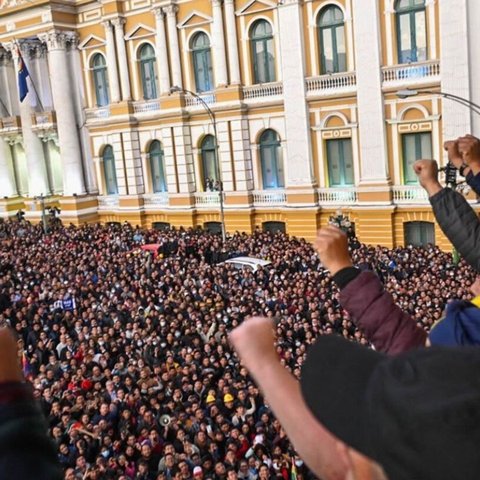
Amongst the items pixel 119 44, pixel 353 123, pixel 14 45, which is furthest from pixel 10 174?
pixel 353 123

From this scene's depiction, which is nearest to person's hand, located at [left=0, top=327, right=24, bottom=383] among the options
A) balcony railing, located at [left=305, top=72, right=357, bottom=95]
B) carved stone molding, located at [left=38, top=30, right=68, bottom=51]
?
balcony railing, located at [left=305, top=72, right=357, bottom=95]

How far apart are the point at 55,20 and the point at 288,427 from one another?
117ft

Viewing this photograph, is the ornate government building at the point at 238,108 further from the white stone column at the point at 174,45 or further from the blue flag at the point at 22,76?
the blue flag at the point at 22,76

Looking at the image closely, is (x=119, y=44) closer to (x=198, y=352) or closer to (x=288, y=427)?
(x=198, y=352)

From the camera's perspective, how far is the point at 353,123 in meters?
26.4

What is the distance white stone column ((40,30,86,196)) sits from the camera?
113 feet

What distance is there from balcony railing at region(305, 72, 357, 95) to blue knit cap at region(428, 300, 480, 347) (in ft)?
81.2

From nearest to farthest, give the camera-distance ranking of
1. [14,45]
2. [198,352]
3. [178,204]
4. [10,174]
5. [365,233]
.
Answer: [198,352] → [365,233] → [178,204] → [14,45] → [10,174]

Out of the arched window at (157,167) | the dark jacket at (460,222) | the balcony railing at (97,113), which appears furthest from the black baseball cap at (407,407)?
the balcony railing at (97,113)

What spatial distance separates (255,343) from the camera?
1.78m

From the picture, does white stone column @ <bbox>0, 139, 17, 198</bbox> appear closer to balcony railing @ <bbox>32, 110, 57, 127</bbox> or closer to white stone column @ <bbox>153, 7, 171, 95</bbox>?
balcony railing @ <bbox>32, 110, 57, 127</bbox>

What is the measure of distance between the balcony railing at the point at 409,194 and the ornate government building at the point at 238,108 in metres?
0.05

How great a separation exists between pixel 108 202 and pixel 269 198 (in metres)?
10.4

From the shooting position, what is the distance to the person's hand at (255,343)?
5.74 feet
